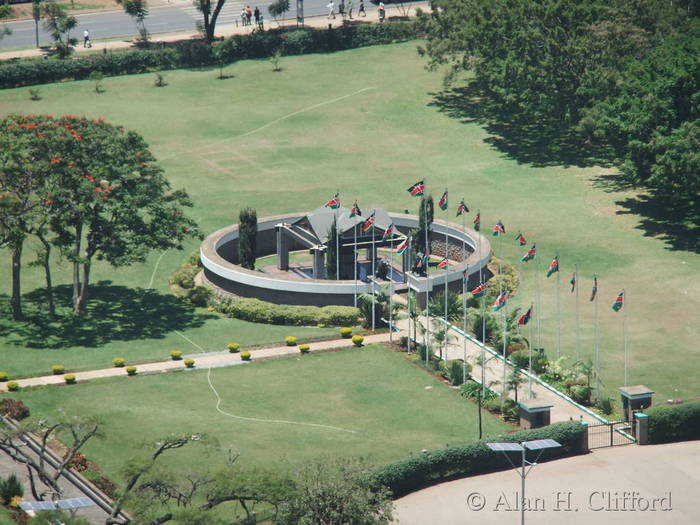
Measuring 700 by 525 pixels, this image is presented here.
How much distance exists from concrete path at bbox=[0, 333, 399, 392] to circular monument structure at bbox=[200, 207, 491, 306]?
4.84 meters

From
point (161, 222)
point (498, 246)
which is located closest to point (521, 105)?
point (498, 246)

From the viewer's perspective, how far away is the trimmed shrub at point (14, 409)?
6331cm

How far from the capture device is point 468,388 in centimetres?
6750

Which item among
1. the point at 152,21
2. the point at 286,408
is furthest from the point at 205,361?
the point at 152,21

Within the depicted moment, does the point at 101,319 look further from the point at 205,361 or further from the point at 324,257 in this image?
the point at 324,257

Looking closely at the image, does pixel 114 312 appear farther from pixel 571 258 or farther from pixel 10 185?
pixel 571 258

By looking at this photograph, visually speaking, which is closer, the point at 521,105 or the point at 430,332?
the point at 430,332

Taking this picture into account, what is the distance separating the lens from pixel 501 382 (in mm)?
68312

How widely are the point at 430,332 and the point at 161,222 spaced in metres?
19.0

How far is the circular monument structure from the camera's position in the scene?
80062 millimetres

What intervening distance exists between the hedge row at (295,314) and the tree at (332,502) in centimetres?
2769

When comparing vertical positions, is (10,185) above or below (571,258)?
above

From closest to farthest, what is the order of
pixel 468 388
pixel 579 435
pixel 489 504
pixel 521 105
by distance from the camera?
pixel 489 504
pixel 579 435
pixel 468 388
pixel 521 105

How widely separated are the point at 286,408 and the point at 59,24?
73747mm
